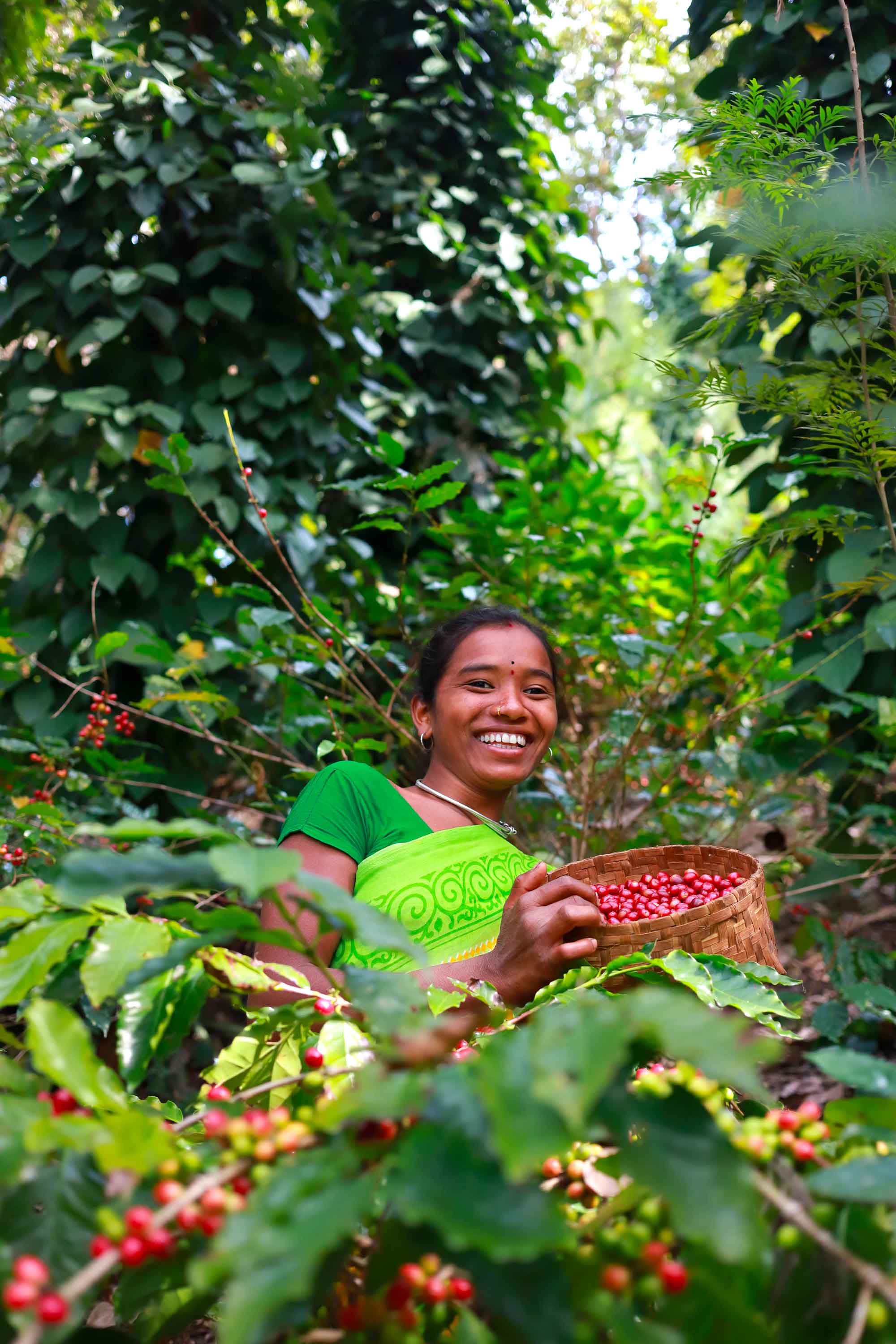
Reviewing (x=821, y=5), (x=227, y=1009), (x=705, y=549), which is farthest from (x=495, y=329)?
(x=227, y=1009)

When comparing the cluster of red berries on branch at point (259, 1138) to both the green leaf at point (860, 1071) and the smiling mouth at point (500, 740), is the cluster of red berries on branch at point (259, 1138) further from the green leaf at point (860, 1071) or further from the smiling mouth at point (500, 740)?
the smiling mouth at point (500, 740)

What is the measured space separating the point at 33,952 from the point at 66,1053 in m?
0.16

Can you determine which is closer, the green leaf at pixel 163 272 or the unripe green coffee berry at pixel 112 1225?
the unripe green coffee berry at pixel 112 1225

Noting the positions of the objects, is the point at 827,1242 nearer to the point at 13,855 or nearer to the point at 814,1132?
the point at 814,1132

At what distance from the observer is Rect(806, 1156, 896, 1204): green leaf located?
1.96 ft

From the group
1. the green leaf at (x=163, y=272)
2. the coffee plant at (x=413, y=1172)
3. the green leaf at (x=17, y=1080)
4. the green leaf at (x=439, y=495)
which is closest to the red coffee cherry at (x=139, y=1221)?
the coffee plant at (x=413, y=1172)

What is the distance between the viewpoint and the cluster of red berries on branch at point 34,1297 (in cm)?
55

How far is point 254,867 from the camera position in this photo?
66 centimetres

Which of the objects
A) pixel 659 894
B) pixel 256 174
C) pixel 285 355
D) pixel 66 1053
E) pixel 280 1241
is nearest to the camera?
pixel 280 1241

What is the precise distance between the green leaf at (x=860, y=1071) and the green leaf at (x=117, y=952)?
1.70 feet

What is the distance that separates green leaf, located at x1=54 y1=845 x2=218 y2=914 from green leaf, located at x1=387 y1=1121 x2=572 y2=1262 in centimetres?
23

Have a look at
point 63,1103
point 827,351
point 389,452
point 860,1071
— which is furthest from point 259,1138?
point 827,351

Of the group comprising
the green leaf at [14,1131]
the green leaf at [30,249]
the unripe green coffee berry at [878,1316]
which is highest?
the green leaf at [30,249]

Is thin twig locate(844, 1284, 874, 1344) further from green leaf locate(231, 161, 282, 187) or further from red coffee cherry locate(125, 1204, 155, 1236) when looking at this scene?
green leaf locate(231, 161, 282, 187)
